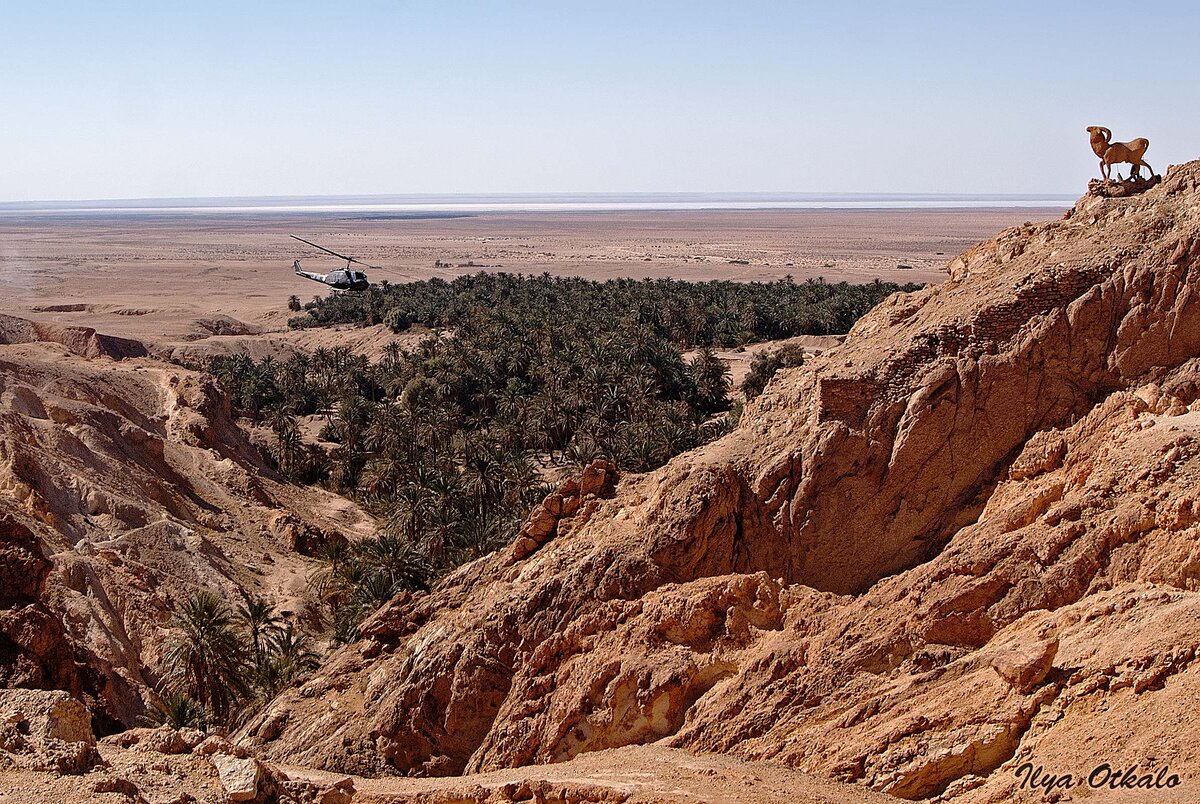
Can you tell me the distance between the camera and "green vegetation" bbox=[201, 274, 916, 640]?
3800 cm

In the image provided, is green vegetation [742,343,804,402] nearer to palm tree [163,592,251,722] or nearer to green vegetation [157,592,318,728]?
green vegetation [157,592,318,728]

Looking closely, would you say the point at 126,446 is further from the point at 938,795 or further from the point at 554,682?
the point at 938,795

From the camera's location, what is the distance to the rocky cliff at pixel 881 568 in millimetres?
12203

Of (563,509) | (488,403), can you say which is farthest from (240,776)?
(488,403)

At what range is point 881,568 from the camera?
50.9ft

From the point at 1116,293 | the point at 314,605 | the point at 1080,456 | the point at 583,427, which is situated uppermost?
the point at 1116,293

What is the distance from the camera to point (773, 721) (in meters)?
13.1

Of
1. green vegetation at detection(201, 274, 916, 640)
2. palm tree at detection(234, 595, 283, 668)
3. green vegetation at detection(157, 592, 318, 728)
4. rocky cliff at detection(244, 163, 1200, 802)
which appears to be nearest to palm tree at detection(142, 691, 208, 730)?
green vegetation at detection(157, 592, 318, 728)

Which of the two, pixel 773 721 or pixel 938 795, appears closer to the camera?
pixel 938 795

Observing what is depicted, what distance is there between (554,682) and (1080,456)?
8117 millimetres

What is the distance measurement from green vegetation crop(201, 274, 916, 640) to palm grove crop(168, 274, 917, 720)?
11cm

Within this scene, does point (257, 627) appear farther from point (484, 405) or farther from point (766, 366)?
point (766, 366)

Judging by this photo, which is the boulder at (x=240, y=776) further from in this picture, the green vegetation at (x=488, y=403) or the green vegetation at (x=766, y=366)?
the green vegetation at (x=766, y=366)

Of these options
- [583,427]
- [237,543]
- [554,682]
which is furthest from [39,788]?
[583,427]
